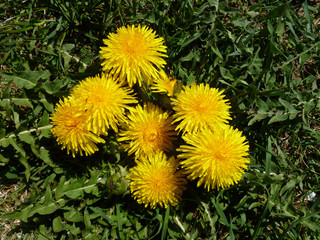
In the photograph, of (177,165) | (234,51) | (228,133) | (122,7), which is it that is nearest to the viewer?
(228,133)

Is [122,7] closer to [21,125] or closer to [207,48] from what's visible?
[207,48]

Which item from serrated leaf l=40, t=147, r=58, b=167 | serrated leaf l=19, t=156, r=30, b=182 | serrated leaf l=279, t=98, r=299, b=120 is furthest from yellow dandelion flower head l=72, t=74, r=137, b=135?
serrated leaf l=279, t=98, r=299, b=120

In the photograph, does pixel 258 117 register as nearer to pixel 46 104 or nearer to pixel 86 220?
pixel 86 220

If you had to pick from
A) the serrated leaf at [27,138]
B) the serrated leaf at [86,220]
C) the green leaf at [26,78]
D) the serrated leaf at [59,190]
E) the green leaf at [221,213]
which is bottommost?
the serrated leaf at [86,220]

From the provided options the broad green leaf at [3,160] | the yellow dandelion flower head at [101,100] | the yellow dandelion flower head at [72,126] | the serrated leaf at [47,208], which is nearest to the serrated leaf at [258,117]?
the yellow dandelion flower head at [101,100]

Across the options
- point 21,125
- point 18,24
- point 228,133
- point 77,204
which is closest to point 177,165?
point 228,133

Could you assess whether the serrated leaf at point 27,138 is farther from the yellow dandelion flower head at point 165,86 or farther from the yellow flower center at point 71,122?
the yellow dandelion flower head at point 165,86

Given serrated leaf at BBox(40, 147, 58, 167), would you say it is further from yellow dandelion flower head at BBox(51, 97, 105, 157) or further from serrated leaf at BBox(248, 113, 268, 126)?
serrated leaf at BBox(248, 113, 268, 126)

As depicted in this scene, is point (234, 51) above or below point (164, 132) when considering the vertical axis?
above
